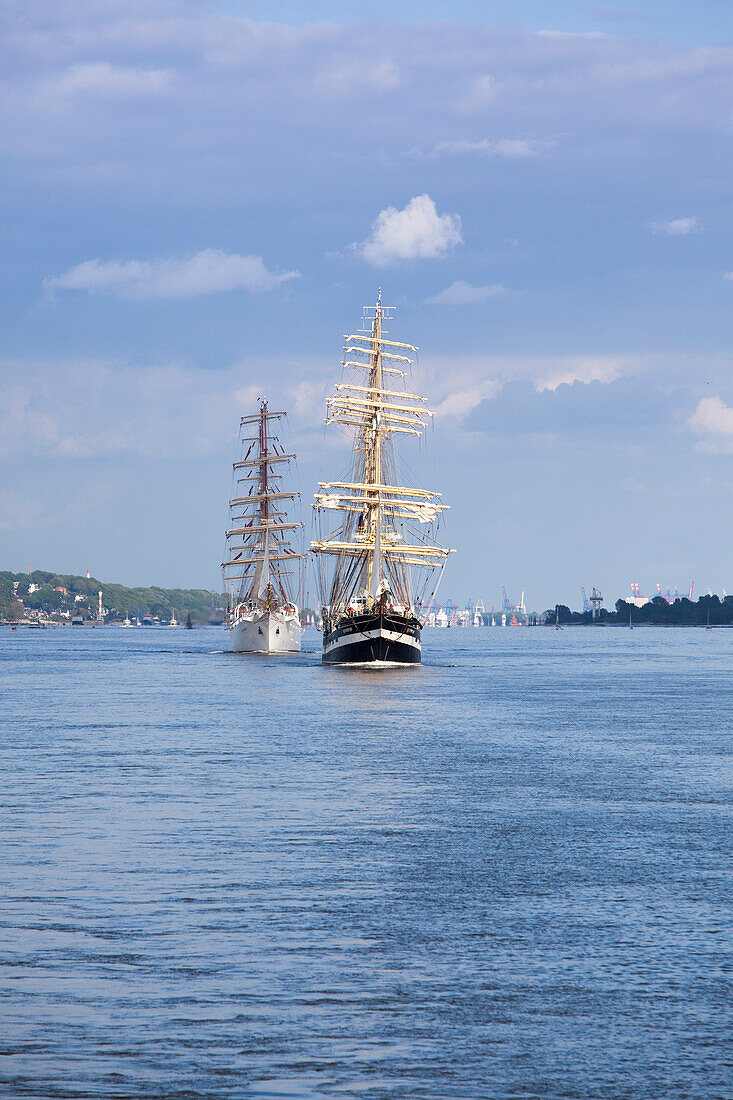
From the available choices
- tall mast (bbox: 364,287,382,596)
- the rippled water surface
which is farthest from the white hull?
the rippled water surface

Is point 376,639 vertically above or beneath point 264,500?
beneath

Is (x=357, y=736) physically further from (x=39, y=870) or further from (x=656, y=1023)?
(x=656, y=1023)

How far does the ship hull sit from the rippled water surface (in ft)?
177

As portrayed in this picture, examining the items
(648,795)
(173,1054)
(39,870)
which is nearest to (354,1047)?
(173,1054)

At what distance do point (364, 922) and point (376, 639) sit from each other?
7910cm

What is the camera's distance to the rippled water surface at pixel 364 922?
40.2 feet

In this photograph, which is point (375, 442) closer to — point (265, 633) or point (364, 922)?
point (265, 633)

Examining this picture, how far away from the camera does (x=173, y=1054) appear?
40.7 feet

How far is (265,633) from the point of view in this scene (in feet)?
460

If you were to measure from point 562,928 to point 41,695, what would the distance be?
58.2m

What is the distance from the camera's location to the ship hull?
318 feet

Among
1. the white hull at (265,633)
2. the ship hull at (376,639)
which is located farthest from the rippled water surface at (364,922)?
the white hull at (265,633)

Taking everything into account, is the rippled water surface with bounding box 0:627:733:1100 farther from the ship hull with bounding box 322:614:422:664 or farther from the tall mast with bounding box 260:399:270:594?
the tall mast with bounding box 260:399:270:594

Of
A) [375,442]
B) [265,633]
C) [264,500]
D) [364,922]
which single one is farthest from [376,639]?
[364,922]
